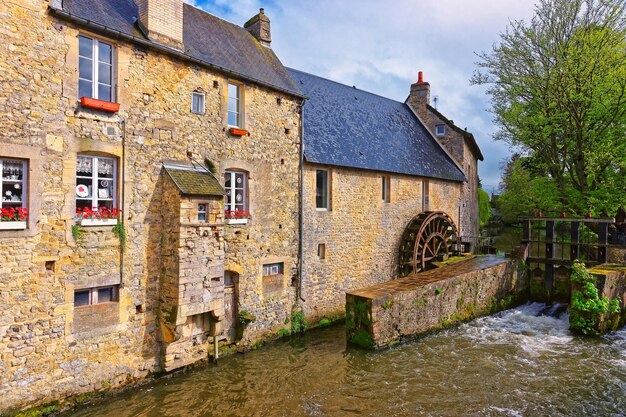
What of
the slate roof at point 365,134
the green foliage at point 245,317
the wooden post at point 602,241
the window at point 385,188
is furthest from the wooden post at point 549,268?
the green foliage at point 245,317

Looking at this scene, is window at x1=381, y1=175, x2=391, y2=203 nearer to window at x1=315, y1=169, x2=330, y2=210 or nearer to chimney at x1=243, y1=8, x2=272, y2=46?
window at x1=315, y1=169, x2=330, y2=210

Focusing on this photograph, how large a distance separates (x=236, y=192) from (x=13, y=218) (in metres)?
4.45

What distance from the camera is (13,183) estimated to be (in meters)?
6.15

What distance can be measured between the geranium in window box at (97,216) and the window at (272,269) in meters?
3.95

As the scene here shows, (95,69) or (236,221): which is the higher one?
(95,69)

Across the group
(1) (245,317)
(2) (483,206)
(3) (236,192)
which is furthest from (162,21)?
(2) (483,206)

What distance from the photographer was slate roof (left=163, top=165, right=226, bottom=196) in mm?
7711

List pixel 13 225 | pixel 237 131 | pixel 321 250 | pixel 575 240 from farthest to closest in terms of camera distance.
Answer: pixel 575 240, pixel 321 250, pixel 237 131, pixel 13 225

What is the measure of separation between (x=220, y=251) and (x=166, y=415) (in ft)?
9.96

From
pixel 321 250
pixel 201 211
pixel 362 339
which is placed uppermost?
pixel 201 211

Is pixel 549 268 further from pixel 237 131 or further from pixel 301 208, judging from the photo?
pixel 237 131

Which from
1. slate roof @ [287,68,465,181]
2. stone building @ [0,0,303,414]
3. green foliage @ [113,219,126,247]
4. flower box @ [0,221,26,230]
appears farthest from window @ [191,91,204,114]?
flower box @ [0,221,26,230]

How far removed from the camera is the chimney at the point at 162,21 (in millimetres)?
7895

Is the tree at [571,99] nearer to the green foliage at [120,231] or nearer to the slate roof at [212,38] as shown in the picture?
the slate roof at [212,38]
